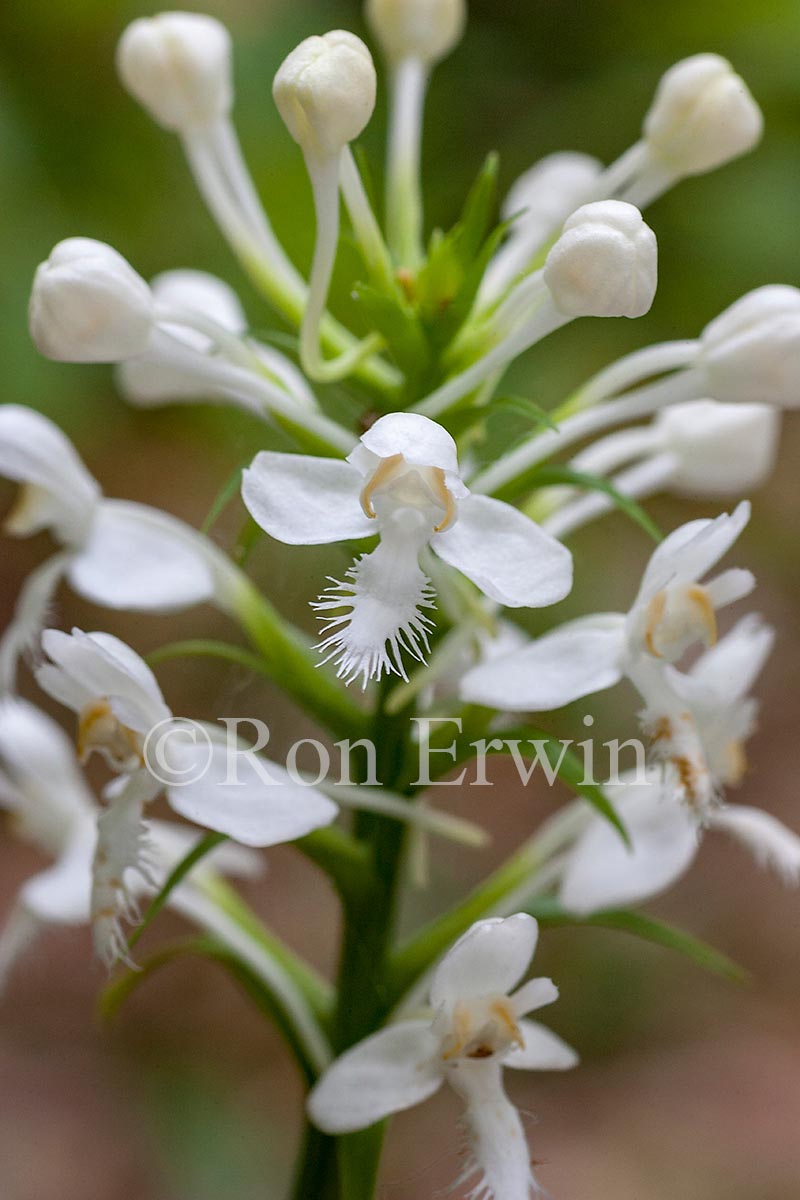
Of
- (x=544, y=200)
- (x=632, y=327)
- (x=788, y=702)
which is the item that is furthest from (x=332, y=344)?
(x=788, y=702)

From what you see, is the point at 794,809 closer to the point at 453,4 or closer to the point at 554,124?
the point at 554,124

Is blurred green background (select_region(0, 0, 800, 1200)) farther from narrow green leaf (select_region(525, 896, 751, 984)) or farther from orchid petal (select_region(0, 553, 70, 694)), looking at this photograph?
narrow green leaf (select_region(525, 896, 751, 984))

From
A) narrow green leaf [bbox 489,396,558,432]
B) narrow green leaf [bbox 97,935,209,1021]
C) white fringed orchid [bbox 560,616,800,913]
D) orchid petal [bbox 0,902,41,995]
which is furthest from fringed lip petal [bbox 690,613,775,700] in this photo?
orchid petal [bbox 0,902,41,995]

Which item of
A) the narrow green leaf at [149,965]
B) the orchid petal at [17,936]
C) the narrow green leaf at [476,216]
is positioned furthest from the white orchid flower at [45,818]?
the narrow green leaf at [476,216]

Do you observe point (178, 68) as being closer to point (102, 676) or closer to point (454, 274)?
point (454, 274)

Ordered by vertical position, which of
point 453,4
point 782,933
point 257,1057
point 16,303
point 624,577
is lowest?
point 257,1057

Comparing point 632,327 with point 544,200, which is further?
point 632,327

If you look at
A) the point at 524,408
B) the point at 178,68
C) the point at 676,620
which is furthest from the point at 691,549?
the point at 178,68
